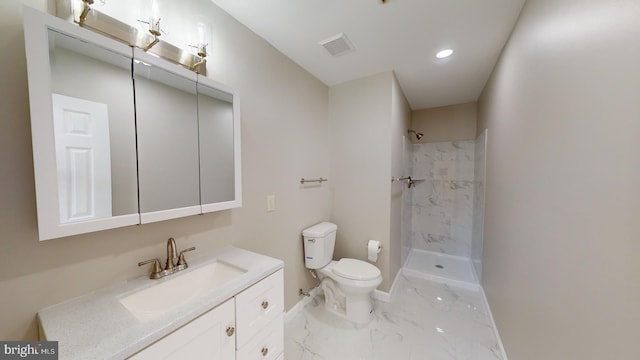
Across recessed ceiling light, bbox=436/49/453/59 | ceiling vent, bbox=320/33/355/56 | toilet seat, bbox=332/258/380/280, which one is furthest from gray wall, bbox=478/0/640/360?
ceiling vent, bbox=320/33/355/56

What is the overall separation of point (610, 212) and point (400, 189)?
2.03m

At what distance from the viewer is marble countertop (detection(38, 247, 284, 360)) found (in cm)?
59

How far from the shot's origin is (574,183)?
0.81 m

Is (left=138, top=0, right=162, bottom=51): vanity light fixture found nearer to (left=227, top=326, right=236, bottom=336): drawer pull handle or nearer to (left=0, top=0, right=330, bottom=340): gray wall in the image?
(left=0, top=0, right=330, bottom=340): gray wall

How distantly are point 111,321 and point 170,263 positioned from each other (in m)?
0.35

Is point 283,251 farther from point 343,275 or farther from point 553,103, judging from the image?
point 553,103

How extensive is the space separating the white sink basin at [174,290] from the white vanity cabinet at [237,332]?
0.57ft

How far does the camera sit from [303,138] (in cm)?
209

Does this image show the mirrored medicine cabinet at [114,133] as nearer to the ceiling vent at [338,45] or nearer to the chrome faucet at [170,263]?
the chrome faucet at [170,263]

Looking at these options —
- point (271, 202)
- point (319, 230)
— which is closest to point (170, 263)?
point (271, 202)

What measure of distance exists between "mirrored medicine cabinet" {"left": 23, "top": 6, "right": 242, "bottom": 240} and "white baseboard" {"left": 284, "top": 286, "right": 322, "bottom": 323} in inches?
50.6

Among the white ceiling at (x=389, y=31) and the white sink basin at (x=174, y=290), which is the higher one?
the white ceiling at (x=389, y=31)

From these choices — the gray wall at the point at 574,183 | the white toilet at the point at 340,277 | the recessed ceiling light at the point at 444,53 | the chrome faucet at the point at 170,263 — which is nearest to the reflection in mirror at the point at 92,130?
the chrome faucet at the point at 170,263

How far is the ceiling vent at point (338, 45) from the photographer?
1617 mm
